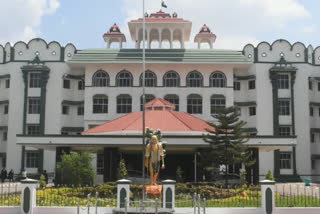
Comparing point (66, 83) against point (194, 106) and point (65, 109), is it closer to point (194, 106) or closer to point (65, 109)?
point (65, 109)

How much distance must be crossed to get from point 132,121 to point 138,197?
11600mm

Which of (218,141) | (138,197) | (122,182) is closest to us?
(122,182)

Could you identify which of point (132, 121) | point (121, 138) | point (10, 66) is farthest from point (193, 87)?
point (10, 66)

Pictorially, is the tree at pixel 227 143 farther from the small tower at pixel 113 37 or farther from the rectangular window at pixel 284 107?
the small tower at pixel 113 37

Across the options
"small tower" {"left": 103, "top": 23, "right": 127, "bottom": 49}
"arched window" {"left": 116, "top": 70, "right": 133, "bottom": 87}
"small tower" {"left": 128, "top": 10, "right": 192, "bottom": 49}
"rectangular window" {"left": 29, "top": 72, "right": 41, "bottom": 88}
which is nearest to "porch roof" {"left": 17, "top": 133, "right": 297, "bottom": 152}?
"arched window" {"left": 116, "top": 70, "right": 133, "bottom": 87}

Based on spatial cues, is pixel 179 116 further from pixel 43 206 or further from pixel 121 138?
pixel 43 206

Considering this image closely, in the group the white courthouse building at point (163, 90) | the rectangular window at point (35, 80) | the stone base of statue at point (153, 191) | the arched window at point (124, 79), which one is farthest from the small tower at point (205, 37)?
the stone base of statue at point (153, 191)

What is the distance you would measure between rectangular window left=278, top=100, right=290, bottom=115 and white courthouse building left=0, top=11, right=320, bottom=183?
0.10 m

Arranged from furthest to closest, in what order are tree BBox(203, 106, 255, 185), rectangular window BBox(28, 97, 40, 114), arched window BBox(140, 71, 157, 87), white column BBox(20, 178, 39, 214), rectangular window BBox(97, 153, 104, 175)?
rectangular window BBox(28, 97, 40, 114) → arched window BBox(140, 71, 157, 87) → rectangular window BBox(97, 153, 104, 175) → tree BBox(203, 106, 255, 185) → white column BBox(20, 178, 39, 214)

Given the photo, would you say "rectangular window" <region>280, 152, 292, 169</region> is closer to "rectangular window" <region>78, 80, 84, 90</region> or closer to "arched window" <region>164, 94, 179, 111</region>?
"arched window" <region>164, 94, 179, 111</region>

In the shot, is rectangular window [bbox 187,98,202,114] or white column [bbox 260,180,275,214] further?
rectangular window [bbox 187,98,202,114]

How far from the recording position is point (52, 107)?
1756 inches

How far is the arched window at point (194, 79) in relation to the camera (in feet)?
145

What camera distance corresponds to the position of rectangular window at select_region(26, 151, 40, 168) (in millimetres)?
43844
